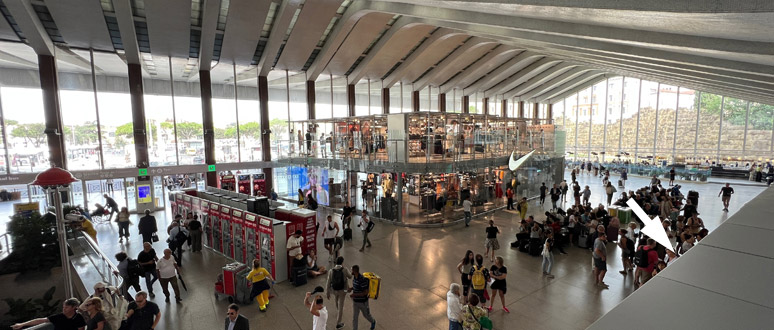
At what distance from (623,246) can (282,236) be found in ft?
29.7

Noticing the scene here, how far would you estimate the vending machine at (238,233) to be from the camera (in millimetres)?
9977

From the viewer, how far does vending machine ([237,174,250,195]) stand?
22.1 meters

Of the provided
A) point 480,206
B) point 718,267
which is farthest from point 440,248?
point 718,267

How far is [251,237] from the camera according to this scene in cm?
966

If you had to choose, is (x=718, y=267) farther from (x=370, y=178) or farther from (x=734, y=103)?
(x=734, y=103)

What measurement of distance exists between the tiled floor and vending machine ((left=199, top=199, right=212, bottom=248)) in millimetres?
487

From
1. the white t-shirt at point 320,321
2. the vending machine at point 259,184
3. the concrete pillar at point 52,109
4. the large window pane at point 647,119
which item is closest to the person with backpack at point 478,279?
the white t-shirt at point 320,321

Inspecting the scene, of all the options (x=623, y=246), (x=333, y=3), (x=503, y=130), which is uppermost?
(x=333, y=3)

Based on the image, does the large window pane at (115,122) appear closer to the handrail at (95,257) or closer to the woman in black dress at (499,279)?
the handrail at (95,257)

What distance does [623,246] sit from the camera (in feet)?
29.2

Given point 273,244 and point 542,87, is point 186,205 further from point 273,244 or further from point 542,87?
point 542,87

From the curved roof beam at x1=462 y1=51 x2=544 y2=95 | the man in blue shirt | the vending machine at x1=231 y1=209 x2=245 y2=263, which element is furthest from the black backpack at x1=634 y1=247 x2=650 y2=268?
the curved roof beam at x1=462 y1=51 x2=544 y2=95

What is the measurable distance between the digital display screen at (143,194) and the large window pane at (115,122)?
1451mm

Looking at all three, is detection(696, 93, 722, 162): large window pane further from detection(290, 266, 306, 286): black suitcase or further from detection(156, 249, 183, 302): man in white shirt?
detection(156, 249, 183, 302): man in white shirt
